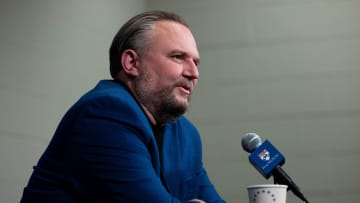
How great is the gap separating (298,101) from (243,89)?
0.34m

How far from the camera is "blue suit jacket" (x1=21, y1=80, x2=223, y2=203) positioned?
3.83ft

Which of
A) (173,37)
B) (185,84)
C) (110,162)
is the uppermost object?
(173,37)

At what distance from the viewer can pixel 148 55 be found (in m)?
1.47

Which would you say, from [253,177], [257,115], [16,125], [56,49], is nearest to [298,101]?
[257,115]

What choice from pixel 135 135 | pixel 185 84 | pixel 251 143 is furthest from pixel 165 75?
pixel 251 143

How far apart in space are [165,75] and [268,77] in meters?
1.72

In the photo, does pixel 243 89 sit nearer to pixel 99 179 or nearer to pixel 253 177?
pixel 253 177

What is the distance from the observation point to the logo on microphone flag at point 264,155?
1.52 meters

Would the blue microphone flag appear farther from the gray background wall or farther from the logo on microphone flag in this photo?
the gray background wall

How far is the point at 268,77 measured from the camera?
3064mm

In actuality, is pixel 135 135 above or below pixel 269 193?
above

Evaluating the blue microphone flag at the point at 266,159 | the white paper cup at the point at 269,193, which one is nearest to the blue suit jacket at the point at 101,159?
the white paper cup at the point at 269,193

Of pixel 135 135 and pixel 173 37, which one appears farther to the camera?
pixel 173 37

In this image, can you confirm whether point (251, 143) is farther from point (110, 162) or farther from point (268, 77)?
point (268, 77)
